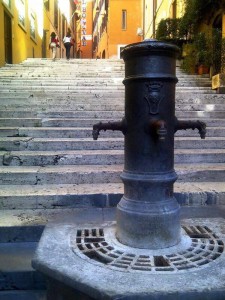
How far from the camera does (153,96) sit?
7.87 feet

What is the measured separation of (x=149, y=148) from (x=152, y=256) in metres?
0.76

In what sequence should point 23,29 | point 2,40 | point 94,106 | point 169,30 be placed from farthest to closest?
point 23,29 < point 2,40 < point 169,30 < point 94,106

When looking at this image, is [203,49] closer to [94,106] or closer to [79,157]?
[94,106]

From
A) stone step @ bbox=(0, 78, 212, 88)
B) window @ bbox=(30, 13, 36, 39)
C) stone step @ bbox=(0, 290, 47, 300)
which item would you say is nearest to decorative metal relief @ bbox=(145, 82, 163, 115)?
stone step @ bbox=(0, 290, 47, 300)

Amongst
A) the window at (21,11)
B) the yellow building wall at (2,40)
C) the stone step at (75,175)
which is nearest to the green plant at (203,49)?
the stone step at (75,175)

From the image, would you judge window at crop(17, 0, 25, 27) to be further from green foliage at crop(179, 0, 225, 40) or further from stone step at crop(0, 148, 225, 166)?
stone step at crop(0, 148, 225, 166)

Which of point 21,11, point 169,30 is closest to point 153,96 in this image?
point 169,30

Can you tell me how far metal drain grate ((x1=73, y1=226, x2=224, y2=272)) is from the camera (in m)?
2.16

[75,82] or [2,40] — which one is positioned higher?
[2,40]

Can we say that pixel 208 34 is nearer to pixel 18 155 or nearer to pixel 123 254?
pixel 18 155

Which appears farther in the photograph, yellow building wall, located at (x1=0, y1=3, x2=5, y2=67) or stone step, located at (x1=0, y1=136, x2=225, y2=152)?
yellow building wall, located at (x1=0, y1=3, x2=5, y2=67)

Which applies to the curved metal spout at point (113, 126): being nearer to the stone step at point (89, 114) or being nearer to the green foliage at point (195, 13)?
the stone step at point (89, 114)

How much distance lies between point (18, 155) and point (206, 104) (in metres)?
4.40

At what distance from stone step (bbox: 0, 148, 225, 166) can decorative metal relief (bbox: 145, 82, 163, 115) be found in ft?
7.41
